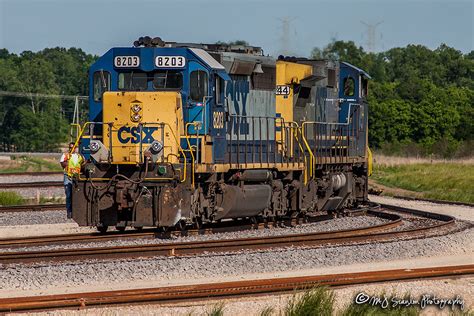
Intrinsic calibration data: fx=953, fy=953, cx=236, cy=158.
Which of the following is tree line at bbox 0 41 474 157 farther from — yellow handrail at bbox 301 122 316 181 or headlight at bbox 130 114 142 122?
headlight at bbox 130 114 142 122

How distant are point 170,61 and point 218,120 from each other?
1554 millimetres

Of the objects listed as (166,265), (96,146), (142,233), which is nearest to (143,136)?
(96,146)

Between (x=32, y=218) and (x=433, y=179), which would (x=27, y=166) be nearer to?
(x=433, y=179)

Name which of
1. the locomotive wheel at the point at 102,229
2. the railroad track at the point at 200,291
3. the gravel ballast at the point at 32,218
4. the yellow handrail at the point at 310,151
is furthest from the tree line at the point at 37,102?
the railroad track at the point at 200,291

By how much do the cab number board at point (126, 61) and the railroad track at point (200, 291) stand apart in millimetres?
6813

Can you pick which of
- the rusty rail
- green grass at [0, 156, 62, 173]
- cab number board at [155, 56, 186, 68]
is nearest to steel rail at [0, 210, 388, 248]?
the rusty rail

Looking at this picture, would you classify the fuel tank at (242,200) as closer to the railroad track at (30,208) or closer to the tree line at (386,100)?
the railroad track at (30,208)

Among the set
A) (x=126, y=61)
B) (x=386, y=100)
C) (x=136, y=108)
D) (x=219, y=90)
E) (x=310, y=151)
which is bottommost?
(x=310, y=151)

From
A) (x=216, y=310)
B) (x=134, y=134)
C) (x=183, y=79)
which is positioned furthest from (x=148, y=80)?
(x=216, y=310)

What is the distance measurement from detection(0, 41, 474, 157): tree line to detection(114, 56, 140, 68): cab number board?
42.5 meters

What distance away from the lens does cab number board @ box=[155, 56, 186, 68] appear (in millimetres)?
17391

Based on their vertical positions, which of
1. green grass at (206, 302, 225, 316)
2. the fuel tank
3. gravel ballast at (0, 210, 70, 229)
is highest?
the fuel tank

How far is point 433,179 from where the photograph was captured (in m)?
38.0

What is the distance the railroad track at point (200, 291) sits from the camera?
33.5ft
